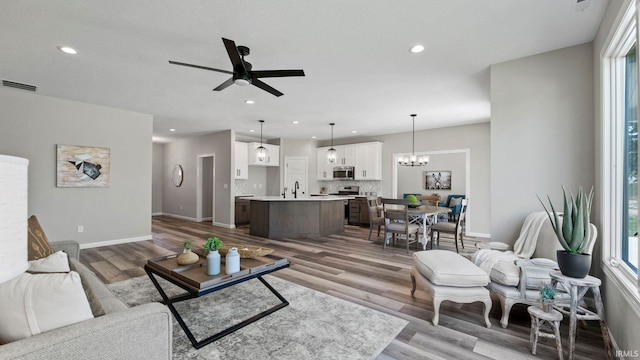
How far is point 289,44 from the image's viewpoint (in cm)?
281

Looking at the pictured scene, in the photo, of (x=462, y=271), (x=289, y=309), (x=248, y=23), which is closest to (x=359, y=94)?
(x=248, y=23)

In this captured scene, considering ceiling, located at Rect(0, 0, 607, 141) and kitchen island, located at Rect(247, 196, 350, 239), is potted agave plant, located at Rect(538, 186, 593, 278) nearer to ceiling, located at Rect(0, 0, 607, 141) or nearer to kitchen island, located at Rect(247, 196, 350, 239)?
ceiling, located at Rect(0, 0, 607, 141)

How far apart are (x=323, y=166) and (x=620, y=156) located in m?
7.08

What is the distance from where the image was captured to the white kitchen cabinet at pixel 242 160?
783cm

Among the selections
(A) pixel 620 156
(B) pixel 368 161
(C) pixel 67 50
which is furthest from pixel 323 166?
(A) pixel 620 156

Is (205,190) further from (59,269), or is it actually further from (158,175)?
(59,269)

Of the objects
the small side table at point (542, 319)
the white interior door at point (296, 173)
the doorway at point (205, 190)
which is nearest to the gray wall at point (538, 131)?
the small side table at point (542, 319)

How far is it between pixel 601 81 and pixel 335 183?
7063 mm

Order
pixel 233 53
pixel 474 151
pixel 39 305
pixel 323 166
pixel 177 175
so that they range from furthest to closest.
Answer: pixel 177 175 → pixel 323 166 → pixel 474 151 → pixel 233 53 → pixel 39 305

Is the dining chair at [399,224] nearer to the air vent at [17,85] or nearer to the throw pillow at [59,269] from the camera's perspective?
the throw pillow at [59,269]

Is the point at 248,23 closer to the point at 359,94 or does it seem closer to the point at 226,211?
the point at 359,94

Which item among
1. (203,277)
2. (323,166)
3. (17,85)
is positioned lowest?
(203,277)

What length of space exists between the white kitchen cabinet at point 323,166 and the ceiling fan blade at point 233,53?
245 inches

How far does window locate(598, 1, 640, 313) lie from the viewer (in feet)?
6.52
